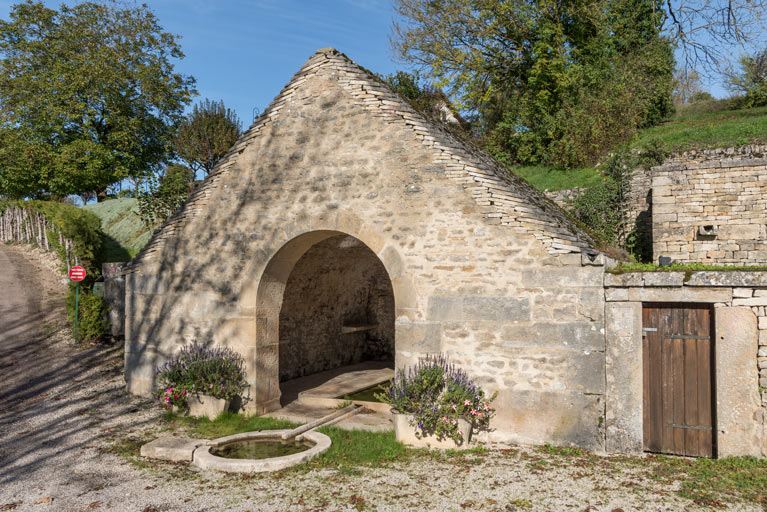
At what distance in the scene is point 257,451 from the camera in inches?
246

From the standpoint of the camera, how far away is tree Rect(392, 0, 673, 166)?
19.2 metres

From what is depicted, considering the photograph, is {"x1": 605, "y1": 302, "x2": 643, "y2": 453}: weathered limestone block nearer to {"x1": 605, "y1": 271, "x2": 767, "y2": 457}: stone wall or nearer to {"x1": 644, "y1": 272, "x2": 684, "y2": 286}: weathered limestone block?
{"x1": 605, "y1": 271, "x2": 767, "y2": 457}: stone wall

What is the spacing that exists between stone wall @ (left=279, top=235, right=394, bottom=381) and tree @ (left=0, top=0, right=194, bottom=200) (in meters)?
14.5

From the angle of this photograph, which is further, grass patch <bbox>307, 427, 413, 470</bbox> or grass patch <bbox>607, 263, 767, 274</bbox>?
grass patch <bbox>307, 427, 413, 470</bbox>

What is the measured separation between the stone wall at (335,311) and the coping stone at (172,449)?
3.18 m

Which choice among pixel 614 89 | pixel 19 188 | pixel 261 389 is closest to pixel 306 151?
pixel 261 389

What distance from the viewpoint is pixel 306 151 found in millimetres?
7715

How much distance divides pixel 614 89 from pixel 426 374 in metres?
17.2

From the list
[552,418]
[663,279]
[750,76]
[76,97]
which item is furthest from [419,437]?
[750,76]

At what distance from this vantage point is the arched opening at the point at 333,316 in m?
10.2

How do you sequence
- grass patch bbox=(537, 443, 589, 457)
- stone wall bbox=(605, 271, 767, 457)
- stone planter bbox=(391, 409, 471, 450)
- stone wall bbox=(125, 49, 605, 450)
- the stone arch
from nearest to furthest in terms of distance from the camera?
stone wall bbox=(605, 271, 767, 457) < grass patch bbox=(537, 443, 589, 457) < stone wall bbox=(125, 49, 605, 450) < stone planter bbox=(391, 409, 471, 450) < the stone arch

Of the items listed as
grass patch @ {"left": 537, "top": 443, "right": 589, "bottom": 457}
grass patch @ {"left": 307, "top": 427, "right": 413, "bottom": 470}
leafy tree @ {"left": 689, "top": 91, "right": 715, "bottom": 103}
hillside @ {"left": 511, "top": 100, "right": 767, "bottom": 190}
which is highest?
leafy tree @ {"left": 689, "top": 91, "right": 715, "bottom": 103}

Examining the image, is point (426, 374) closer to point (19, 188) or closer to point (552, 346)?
point (552, 346)

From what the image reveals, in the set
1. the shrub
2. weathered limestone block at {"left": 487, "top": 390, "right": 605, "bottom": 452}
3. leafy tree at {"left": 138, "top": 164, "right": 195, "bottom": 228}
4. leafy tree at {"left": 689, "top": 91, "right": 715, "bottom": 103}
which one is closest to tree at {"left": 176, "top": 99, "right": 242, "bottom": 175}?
leafy tree at {"left": 138, "top": 164, "right": 195, "bottom": 228}
